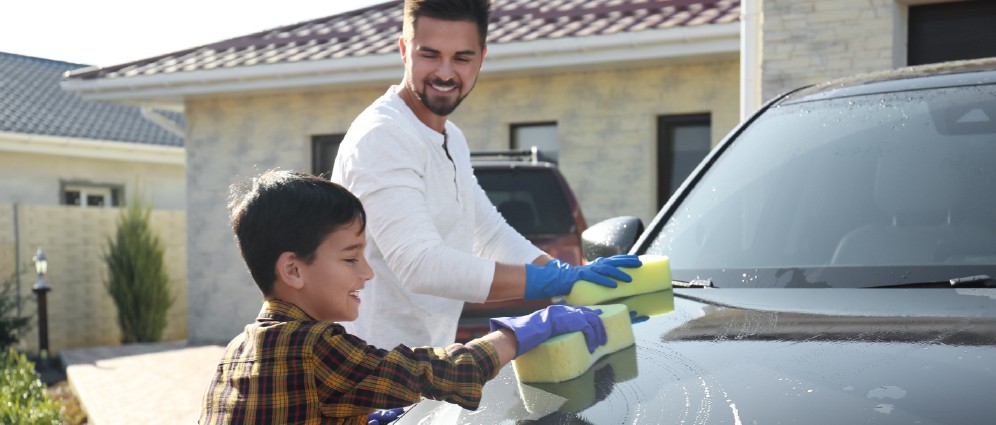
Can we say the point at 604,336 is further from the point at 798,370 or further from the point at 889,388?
the point at 889,388

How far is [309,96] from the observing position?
13.8 metres

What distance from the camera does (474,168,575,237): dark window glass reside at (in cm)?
795

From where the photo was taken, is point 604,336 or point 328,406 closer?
point 328,406

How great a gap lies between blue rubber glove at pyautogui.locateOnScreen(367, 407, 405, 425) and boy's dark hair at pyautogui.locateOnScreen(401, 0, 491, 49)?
3.55 ft

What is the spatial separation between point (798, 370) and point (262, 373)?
0.94m

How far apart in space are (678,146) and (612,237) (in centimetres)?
858

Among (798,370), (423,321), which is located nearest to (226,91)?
(423,321)

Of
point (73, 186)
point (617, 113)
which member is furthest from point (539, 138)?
point (73, 186)

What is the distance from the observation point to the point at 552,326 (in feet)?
7.39

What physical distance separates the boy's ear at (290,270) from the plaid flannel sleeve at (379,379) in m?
0.16

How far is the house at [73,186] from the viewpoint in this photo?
15.9 m

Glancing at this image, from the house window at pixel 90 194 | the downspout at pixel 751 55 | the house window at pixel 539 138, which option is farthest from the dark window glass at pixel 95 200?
the downspout at pixel 751 55

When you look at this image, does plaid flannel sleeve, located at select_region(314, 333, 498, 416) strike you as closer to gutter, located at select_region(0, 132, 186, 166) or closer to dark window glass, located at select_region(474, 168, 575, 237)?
dark window glass, located at select_region(474, 168, 575, 237)

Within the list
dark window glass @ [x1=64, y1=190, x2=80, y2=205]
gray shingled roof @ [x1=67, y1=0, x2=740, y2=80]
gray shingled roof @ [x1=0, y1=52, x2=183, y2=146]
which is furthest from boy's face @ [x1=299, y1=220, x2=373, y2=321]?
dark window glass @ [x1=64, y1=190, x2=80, y2=205]
